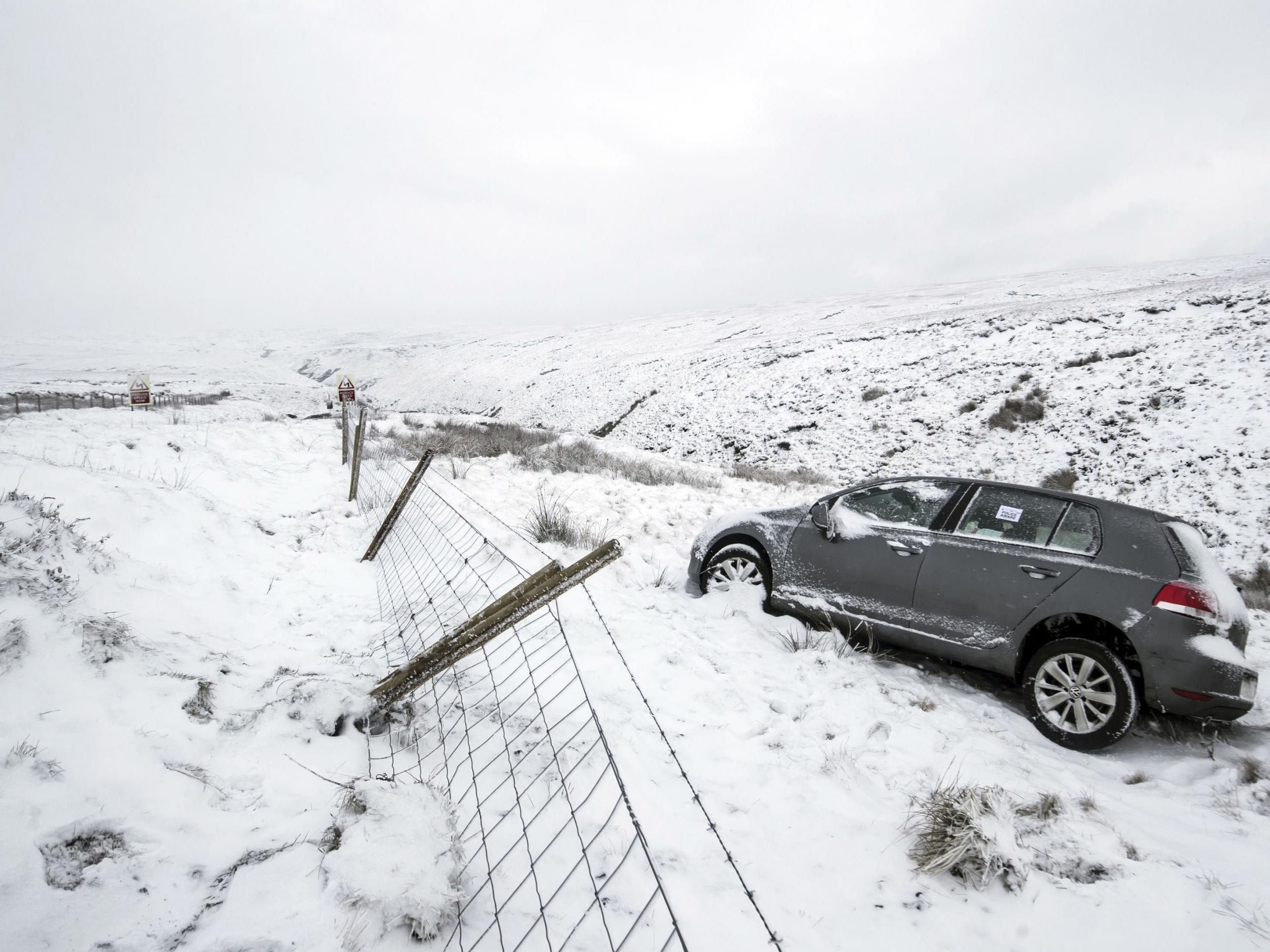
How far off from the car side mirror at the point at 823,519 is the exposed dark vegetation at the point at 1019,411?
12.2 meters

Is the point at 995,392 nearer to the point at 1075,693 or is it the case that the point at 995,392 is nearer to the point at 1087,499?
the point at 1087,499

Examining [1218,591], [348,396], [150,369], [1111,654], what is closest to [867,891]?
[1111,654]

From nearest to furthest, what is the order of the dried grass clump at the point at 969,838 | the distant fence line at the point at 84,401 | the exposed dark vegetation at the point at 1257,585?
the dried grass clump at the point at 969,838 < the exposed dark vegetation at the point at 1257,585 < the distant fence line at the point at 84,401

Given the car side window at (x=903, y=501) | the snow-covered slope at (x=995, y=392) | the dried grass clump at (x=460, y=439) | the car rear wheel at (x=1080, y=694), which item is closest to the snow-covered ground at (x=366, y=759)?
the car rear wheel at (x=1080, y=694)

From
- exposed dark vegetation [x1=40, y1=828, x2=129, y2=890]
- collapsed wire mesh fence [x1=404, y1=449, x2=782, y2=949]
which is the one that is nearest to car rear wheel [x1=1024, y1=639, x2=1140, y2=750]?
collapsed wire mesh fence [x1=404, y1=449, x2=782, y2=949]

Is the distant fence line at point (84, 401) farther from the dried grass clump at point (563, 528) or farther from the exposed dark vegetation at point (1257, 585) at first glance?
the exposed dark vegetation at point (1257, 585)

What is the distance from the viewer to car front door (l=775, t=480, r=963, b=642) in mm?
4211

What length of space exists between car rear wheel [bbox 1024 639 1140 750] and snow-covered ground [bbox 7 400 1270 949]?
6.3 inches

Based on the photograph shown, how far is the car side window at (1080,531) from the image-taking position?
3.55 metres

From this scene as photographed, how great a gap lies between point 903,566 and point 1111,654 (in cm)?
127

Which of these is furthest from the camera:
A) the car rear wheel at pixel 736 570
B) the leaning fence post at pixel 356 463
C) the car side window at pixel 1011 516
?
the leaning fence post at pixel 356 463

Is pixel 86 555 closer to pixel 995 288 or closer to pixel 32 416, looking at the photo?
pixel 32 416

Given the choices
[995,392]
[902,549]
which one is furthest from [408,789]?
[995,392]

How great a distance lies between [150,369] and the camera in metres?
48.8
